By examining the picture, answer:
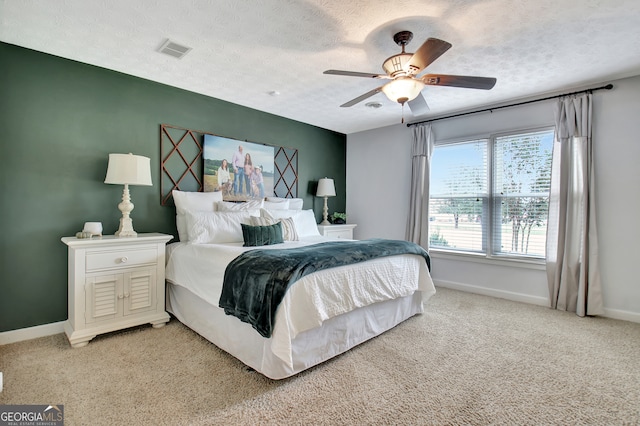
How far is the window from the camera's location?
12.3 ft

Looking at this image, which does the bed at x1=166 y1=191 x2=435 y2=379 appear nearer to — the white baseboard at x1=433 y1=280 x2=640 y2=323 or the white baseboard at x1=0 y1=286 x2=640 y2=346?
the white baseboard at x1=0 y1=286 x2=640 y2=346

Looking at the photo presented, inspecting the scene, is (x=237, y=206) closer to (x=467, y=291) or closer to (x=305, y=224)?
(x=305, y=224)

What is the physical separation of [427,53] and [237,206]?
2.53m

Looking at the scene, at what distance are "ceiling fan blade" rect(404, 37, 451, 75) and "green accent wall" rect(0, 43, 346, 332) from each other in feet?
8.72

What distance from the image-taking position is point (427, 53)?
1.98m

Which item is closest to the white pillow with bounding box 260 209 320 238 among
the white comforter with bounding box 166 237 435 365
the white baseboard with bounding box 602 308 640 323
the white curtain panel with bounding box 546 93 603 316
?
the white comforter with bounding box 166 237 435 365

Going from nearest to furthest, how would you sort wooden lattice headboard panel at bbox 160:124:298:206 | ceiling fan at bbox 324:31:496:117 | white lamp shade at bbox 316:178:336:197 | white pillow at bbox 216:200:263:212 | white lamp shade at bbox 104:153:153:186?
ceiling fan at bbox 324:31:496:117 → white lamp shade at bbox 104:153:153:186 → wooden lattice headboard panel at bbox 160:124:298:206 → white pillow at bbox 216:200:263:212 → white lamp shade at bbox 316:178:336:197

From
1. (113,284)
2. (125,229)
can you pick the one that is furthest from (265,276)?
(125,229)

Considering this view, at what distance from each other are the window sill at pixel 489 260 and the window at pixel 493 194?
0.26ft

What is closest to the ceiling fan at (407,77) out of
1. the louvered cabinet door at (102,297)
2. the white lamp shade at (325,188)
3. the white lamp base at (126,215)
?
the white lamp base at (126,215)

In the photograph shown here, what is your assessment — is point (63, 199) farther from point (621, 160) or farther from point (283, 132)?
point (621, 160)

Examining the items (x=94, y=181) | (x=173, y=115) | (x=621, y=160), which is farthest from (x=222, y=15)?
(x=621, y=160)

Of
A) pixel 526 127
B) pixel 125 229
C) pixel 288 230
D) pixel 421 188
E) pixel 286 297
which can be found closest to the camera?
pixel 286 297

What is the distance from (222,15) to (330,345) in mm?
2508
